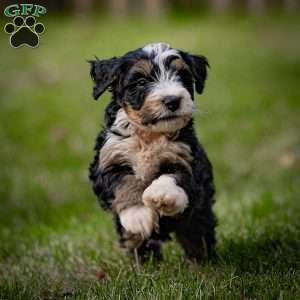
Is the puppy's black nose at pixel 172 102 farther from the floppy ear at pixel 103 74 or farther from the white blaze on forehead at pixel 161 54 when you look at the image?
the floppy ear at pixel 103 74

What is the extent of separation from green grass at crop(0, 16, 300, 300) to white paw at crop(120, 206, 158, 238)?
0.35 meters

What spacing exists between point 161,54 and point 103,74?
18.7 inches

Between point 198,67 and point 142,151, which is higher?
point 198,67

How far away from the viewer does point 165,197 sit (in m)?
4.75

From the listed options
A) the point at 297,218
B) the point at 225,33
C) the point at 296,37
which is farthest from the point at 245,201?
the point at 296,37

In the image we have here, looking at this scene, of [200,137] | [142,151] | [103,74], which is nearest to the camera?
Result: [142,151]

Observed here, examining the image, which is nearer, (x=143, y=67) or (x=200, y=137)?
(x=143, y=67)

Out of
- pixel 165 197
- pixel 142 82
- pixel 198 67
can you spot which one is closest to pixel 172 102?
pixel 142 82

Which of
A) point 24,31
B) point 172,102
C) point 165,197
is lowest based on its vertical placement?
point 165,197

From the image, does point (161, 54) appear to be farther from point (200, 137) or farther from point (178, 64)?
point (200, 137)

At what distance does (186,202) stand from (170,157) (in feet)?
1.16

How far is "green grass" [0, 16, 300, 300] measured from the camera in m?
5.18

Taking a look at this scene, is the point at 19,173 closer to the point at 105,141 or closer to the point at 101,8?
the point at 105,141

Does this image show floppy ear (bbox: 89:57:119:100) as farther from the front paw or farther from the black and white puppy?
the front paw
